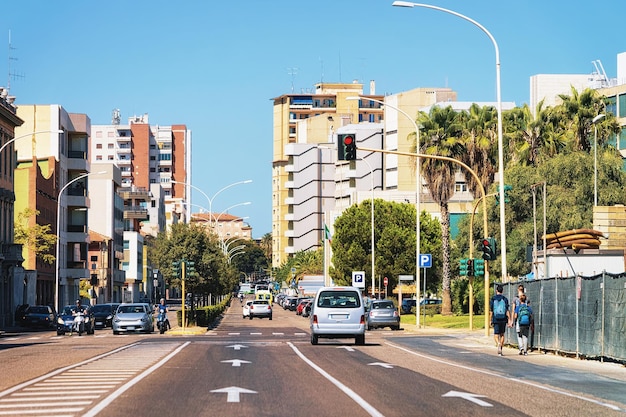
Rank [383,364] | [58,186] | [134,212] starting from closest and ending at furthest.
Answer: [383,364] < [58,186] < [134,212]

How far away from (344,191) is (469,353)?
142 m

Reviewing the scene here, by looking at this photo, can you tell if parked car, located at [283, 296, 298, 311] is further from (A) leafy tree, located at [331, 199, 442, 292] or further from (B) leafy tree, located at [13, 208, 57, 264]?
(B) leafy tree, located at [13, 208, 57, 264]

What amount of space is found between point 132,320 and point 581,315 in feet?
92.9

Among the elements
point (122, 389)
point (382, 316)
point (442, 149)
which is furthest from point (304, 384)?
point (442, 149)

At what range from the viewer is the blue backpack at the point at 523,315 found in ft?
109

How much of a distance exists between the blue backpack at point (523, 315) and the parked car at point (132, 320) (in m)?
25.0

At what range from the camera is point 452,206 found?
12144 cm

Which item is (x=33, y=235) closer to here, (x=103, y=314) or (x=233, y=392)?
(x=103, y=314)

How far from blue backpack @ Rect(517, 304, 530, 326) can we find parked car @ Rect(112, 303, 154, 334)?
25.0 m

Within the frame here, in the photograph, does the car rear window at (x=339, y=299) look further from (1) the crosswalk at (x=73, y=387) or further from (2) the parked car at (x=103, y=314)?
(2) the parked car at (x=103, y=314)

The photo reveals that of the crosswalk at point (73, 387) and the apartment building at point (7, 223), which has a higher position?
the apartment building at point (7, 223)

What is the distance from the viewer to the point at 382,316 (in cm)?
5984

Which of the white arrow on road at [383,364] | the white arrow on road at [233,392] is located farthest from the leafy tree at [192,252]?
the white arrow on road at [233,392]

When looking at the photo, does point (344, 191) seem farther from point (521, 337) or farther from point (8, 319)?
point (521, 337)
